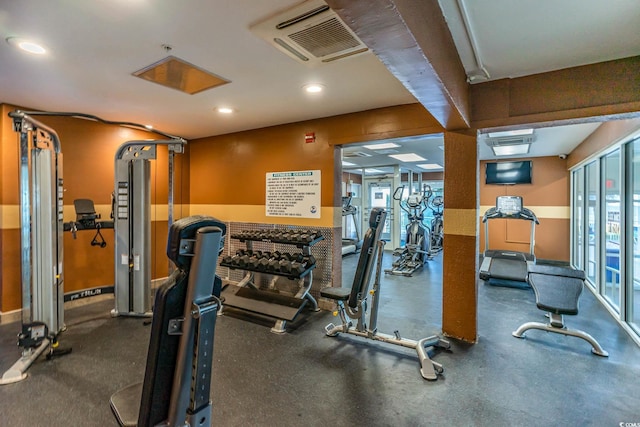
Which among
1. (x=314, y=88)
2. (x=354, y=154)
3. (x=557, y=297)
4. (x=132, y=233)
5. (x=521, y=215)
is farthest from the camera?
(x=354, y=154)

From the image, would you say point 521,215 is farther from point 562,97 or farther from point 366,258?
point 366,258

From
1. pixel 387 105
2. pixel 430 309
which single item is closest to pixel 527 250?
pixel 430 309

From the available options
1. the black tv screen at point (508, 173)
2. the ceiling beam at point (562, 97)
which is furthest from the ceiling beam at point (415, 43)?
the black tv screen at point (508, 173)

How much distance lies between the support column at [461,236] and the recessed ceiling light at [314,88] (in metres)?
1.21

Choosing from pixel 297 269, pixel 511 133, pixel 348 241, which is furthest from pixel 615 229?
pixel 348 241

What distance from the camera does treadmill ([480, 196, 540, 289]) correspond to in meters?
4.52

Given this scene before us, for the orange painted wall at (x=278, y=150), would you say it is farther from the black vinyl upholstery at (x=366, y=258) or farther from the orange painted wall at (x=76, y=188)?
the black vinyl upholstery at (x=366, y=258)

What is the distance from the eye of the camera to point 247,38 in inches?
74.4

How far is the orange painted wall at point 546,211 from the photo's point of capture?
6.21 meters

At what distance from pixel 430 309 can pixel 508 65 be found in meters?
2.60

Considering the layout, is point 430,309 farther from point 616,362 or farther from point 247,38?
point 247,38

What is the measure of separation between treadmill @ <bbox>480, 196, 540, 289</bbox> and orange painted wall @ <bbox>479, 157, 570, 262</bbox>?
1528mm

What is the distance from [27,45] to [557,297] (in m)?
4.48

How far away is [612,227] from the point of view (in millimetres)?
3484
